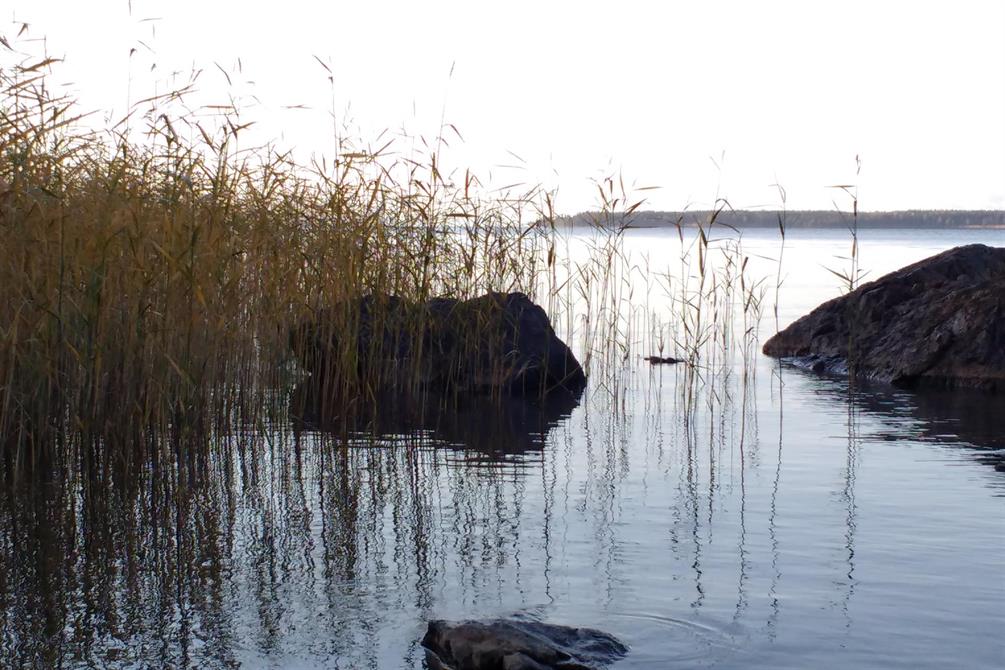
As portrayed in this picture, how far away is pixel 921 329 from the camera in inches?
374

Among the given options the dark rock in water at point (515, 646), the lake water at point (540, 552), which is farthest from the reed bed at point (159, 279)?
the dark rock in water at point (515, 646)

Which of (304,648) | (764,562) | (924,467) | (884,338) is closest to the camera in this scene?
(304,648)

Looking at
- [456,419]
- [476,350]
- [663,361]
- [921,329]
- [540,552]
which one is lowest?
[540,552]

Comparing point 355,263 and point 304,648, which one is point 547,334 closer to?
point 355,263

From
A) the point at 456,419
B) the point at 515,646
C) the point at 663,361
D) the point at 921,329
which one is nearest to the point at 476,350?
the point at 456,419

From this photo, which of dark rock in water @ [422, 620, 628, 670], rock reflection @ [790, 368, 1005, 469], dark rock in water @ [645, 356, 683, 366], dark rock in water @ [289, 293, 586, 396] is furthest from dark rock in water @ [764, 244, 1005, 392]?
dark rock in water @ [422, 620, 628, 670]

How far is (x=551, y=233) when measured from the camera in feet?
26.1

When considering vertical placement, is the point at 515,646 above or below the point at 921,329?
below

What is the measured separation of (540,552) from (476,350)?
3893mm

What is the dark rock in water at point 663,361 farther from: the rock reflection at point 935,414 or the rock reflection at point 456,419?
the rock reflection at point 456,419

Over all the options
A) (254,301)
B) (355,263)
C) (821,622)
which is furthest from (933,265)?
(821,622)

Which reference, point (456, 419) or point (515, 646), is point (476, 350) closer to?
point (456, 419)

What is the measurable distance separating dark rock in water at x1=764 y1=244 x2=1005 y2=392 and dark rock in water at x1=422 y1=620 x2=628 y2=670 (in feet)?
18.0

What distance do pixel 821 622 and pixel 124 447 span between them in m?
3.18
